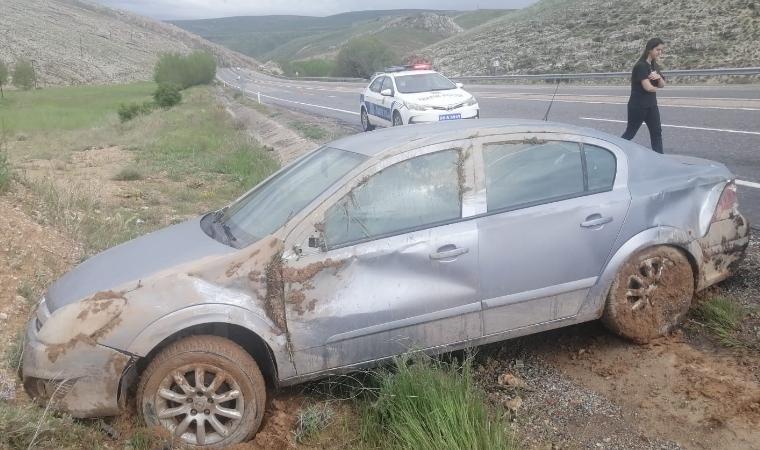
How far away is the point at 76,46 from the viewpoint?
118 m

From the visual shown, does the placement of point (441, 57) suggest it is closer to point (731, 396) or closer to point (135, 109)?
point (135, 109)

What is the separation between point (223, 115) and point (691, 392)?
25.7m

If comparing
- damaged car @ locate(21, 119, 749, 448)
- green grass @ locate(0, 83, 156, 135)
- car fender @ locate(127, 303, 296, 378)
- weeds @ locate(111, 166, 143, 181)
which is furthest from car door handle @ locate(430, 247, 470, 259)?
green grass @ locate(0, 83, 156, 135)

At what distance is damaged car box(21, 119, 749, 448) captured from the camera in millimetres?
3594

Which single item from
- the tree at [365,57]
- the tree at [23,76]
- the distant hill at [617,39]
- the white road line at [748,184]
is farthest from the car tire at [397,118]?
the tree at [23,76]

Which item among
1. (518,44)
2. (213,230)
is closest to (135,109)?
(518,44)

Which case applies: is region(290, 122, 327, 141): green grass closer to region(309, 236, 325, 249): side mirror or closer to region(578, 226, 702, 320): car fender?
region(578, 226, 702, 320): car fender

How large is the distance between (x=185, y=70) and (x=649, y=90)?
75.7m

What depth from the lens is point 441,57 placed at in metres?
45.1

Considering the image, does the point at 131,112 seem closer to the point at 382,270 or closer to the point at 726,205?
the point at 382,270

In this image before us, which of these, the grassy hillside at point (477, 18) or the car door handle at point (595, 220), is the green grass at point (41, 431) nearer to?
the car door handle at point (595, 220)

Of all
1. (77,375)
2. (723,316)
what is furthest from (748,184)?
(77,375)

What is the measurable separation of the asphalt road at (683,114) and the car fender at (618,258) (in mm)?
2355

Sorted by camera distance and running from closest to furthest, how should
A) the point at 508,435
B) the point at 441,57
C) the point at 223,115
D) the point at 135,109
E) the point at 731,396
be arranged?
the point at 508,435
the point at 731,396
the point at 223,115
the point at 135,109
the point at 441,57
